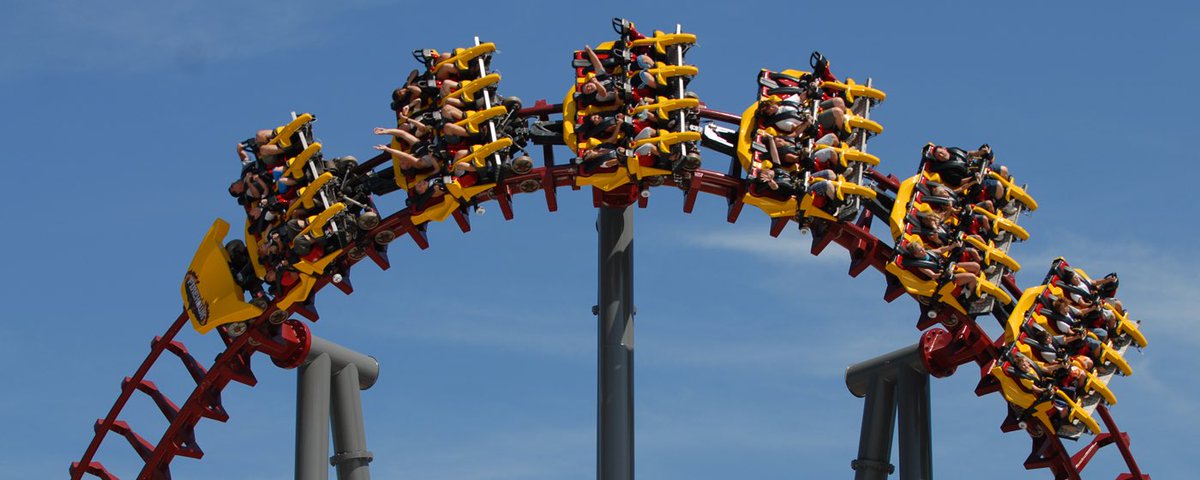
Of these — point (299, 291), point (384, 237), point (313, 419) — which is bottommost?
point (313, 419)

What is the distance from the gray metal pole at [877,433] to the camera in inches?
882

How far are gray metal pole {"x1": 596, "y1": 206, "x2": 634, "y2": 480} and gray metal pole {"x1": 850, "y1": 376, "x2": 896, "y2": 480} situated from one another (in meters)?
2.08

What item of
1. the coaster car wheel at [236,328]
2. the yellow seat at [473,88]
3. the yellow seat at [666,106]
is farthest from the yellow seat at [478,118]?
the coaster car wheel at [236,328]

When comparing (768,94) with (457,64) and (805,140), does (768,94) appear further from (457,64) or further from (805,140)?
(457,64)

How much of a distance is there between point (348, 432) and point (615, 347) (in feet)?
7.72

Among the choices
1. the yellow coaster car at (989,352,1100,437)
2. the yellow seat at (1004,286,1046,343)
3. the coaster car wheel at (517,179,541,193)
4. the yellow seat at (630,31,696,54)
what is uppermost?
the yellow seat at (630,31,696,54)

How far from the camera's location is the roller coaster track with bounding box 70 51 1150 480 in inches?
825

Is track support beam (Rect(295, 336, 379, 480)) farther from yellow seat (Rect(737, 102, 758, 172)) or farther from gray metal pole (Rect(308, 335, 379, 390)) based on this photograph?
yellow seat (Rect(737, 102, 758, 172))

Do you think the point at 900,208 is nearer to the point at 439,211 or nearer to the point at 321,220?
the point at 439,211

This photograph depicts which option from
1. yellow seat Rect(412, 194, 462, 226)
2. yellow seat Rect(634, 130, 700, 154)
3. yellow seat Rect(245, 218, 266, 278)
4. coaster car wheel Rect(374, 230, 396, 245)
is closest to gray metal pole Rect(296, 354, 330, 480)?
yellow seat Rect(245, 218, 266, 278)

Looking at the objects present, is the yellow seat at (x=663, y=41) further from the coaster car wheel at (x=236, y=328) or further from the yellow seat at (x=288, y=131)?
the coaster car wheel at (x=236, y=328)

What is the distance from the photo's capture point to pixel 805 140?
69.1ft

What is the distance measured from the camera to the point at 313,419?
72.1 ft

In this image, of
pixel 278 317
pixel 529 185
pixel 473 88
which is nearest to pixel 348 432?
pixel 278 317
